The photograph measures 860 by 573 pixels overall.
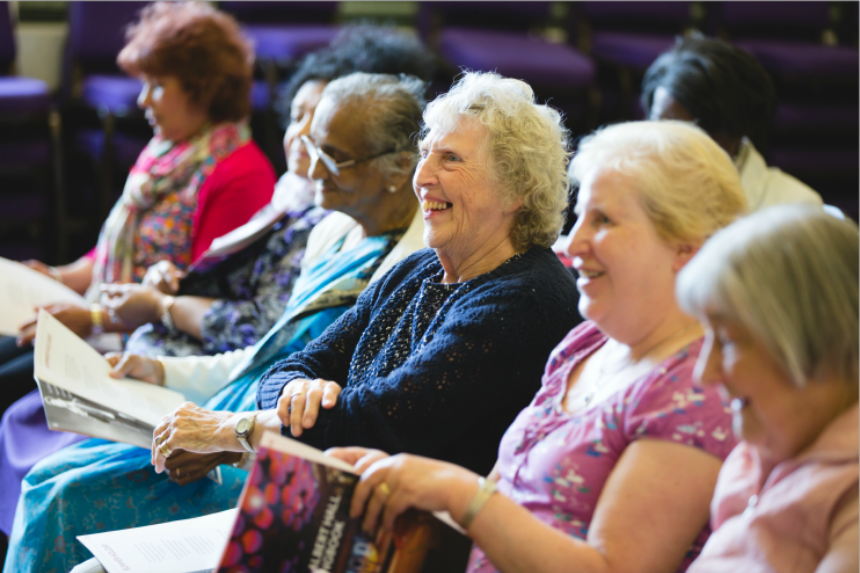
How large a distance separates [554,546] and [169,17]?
2.45m

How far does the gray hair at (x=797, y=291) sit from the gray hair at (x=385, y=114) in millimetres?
1224

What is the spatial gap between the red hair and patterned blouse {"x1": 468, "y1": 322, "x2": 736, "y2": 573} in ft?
6.67

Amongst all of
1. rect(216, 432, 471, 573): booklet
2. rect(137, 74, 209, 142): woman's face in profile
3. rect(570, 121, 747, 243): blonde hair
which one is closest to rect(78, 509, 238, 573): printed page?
rect(216, 432, 471, 573): booklet

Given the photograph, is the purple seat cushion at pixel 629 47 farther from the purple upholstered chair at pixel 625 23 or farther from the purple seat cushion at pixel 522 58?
the purple seat cushion at pixel 522 58

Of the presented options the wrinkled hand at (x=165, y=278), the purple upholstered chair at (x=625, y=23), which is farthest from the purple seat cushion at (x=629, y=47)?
the wrinkled hand at (x=165, y=278)

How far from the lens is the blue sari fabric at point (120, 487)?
1683 millimetres

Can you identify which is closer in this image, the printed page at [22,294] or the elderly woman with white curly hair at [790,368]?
the elderly woman with white curly hair at [790,368]

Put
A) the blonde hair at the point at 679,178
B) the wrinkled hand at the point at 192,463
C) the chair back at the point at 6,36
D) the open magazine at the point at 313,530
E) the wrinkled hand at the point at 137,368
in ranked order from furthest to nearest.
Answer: the chair back at the point at 6,36 → the wrinkled hand at the point at 137,368 → the wrinkled hand at the point at 192,463 → the blonde hair at the point at 679,178 → the open magazine at the point at 313,530

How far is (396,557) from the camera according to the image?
1.05 metres

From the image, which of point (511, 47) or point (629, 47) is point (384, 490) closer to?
point (511, 47)

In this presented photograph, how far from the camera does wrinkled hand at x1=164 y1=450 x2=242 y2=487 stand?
1646mm

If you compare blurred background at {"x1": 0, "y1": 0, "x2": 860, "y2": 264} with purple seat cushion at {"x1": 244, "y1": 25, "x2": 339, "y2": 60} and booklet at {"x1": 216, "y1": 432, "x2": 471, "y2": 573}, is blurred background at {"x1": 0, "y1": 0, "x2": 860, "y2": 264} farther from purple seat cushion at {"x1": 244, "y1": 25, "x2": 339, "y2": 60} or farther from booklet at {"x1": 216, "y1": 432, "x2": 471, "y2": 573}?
booklet at {"x1": 216, "y1": 432, "x2": 471, "y2": 573}

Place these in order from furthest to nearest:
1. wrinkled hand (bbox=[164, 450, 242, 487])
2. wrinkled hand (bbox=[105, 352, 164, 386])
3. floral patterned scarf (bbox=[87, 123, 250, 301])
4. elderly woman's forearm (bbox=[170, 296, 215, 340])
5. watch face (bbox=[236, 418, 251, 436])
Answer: floral patterned scarf (bbox=[87, 123, 250, 301]) < elderly woman's forearm (bbox=[170, 296, 215, 340]) < wrinkled hand (bbox=[105, 352, 164, 386]) < wrinkled hand (bbox=[164, 450, 242, 487]) < watch face (bbox=[236, 418, 251, 436])

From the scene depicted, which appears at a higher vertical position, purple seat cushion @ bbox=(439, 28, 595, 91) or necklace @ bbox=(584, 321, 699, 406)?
necklace @ bbox=(584, 321, 699, 406)
